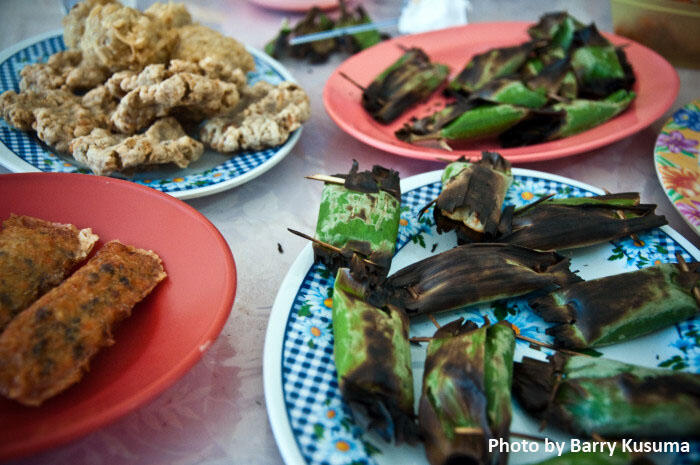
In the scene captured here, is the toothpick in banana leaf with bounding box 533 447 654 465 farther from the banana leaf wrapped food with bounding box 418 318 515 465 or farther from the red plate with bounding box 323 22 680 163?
the red plate with bounding box 323 22 680 163

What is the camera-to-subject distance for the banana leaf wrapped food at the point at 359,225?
1.12 meters

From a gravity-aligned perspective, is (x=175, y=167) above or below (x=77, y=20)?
below

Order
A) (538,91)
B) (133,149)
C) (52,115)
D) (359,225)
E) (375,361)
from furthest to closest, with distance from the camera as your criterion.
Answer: (538,91) → (52,115) → (133,149) → (359,225) → (375,361)

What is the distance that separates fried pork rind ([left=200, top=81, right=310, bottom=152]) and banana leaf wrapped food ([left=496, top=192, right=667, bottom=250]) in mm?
745

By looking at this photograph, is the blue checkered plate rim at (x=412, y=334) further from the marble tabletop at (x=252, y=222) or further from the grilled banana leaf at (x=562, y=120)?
the grilled banana leaf at (x=562, y=120)

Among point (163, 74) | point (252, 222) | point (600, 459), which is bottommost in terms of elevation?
point (252, 222)

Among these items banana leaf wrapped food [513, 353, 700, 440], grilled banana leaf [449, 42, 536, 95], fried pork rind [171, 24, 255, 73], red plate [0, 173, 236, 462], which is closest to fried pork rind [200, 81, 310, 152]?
fried pork rind [171, 24, 255, 73]

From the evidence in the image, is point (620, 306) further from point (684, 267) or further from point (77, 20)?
point (77, 20)

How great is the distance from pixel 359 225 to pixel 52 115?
3.38 feet

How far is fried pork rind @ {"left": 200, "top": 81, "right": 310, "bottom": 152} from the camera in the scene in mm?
1548

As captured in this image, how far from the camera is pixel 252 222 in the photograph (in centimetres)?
147

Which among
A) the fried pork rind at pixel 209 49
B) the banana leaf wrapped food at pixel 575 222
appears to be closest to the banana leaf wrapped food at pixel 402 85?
the fried pork rind at pixel 209 49

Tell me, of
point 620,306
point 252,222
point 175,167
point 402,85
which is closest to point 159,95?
point 175,167

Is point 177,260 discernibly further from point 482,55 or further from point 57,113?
point 482,55
